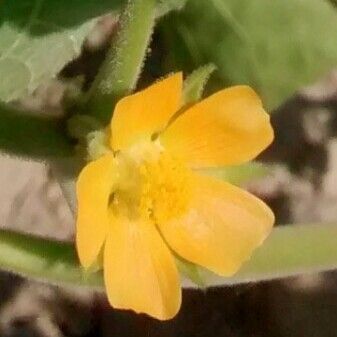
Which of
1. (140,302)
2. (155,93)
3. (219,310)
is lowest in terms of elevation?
(219,310)

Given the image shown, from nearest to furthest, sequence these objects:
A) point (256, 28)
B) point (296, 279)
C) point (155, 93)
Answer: point (155, 93)
point (256, 28)
point (296, 279)

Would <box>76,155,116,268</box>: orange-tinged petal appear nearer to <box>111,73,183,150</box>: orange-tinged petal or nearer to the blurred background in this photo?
<box>111,73,183,150</box>: orange-tinged petal

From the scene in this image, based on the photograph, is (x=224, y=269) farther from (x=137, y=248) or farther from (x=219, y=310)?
Result: (x=219, y=310)

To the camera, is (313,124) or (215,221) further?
(313,124)

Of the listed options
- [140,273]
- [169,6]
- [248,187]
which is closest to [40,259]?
[140,273]

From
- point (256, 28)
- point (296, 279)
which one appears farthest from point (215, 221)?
point (296, 279)

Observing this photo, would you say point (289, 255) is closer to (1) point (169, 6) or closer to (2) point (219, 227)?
(2) point (219, 227)

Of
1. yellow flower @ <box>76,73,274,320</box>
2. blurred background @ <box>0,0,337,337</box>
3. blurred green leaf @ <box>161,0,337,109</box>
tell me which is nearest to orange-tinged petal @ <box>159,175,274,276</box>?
yellow flower @ <box>76,73,274,320</box>

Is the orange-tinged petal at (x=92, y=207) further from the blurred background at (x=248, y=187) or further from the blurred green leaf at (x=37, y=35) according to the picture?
the blurred background at (x=248, y=187)

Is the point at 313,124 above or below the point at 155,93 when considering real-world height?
below
